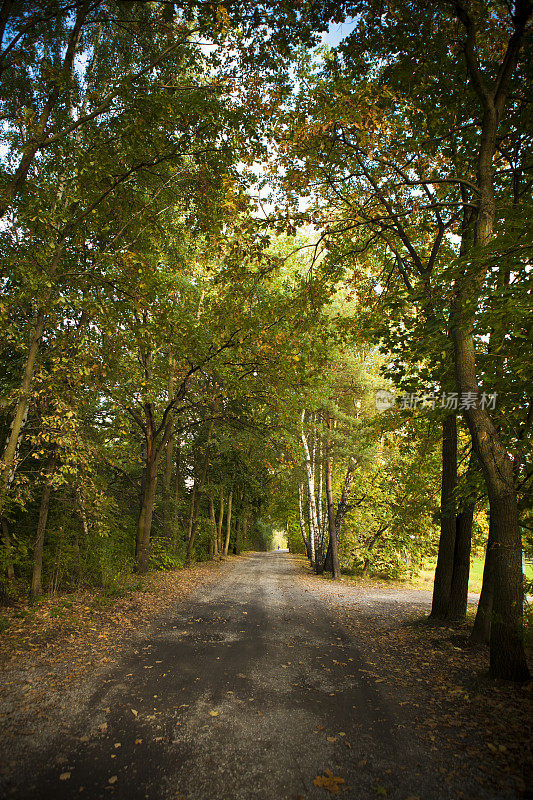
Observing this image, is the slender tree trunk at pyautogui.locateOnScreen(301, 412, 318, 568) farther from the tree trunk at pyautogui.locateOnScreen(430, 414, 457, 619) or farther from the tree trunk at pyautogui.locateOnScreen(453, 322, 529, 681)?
the tree trunk at pyautogui.locateOnScreen(453, 322, 529, 681)

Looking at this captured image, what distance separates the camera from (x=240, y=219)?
293 inches

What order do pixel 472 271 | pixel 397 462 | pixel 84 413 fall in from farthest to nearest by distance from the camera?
pixel 397 462 → pixel 84 413 → pixel 472 271

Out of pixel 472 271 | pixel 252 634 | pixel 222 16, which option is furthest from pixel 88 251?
pixel 252 634

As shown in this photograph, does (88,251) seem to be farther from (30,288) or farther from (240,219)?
(240,219)

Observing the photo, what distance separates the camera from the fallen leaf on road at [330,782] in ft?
9.55

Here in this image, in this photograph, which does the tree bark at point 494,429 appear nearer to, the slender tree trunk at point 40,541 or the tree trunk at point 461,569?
the tree trunk at point 461,569

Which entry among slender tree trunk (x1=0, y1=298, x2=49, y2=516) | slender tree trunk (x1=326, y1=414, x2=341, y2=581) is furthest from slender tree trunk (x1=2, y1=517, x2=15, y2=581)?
slender tree trunk (x1=326, y1=414, x2=341, y2=581)

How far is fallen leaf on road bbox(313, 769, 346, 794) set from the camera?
2.91m

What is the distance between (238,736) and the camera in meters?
3.59

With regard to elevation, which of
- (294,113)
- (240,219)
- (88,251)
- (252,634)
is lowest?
(252,634)

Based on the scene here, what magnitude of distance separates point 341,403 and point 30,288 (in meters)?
13.5

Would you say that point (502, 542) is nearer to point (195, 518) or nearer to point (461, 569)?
point (461, 569)

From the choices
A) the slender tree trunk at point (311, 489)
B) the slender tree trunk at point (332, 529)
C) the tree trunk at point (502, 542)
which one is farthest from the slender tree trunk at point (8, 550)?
the slender tree trunk at point (332, 529)

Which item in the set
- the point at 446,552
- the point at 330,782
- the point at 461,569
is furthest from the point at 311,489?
the point at 330,782
